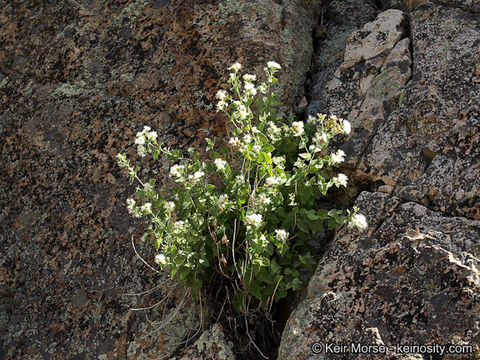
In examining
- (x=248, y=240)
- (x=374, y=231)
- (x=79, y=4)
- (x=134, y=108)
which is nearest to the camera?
(x=248, y=240)

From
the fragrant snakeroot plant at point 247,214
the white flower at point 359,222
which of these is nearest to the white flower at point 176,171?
the fragrant snakeroot plant at point 247,214

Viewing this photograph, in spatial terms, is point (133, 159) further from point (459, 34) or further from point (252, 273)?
point (459, 34)

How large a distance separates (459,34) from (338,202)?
1204 mm

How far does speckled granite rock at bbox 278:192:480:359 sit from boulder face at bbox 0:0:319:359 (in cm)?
61

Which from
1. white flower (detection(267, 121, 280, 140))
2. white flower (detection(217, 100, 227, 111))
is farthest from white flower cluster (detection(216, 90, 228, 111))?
white flower (detection(267, 121, 280, 140))

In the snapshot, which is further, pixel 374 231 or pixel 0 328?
pixel 0 328

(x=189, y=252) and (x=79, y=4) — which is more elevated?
(x=79, y=4)

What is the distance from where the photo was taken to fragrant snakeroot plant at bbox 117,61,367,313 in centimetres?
262

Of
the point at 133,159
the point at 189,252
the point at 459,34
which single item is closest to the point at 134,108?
the point at 133,159

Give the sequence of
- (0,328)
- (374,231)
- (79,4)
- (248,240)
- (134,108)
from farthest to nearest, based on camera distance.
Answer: (79,4) → (134,108) → (0,328) → (374,231) → (248,240)

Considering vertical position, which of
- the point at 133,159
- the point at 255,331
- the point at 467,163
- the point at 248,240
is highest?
the point at 467,163

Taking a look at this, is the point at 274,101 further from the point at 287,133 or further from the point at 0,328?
the point at 0,328

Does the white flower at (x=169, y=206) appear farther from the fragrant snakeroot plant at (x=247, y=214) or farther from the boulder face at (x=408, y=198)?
the boulder face at (x=408, y=198)

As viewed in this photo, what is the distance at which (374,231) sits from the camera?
9.04ft
